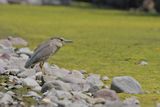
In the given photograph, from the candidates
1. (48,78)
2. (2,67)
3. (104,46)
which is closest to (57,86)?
(48,78)

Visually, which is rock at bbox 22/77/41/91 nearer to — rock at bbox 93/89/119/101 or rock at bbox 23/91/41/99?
rock at bbox 23/91/41/99

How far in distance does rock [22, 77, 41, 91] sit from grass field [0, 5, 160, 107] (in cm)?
113

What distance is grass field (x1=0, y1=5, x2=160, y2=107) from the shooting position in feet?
30.9

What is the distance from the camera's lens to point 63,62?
10.6m

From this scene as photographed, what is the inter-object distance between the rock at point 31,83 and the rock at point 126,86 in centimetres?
85

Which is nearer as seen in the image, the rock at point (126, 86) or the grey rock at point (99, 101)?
the grey rock at point (99, 101)

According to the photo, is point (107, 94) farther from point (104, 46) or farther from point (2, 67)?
point (104, 46)

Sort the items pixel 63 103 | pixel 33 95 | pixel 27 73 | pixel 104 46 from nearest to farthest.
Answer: pixel 63 103
pixel 33 95
pixel 27 73
pixel 104 46

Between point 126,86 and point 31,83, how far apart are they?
105 cm

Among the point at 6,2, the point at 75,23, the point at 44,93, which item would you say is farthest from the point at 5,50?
the point at 6,2

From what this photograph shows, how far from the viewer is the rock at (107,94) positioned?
278 inches

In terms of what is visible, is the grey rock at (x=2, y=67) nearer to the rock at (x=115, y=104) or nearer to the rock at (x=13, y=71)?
the rock at (x=13, y=71)

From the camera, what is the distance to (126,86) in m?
7.70

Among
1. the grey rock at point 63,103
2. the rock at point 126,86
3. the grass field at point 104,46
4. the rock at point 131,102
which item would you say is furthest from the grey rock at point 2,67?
the rock at point 131,102
